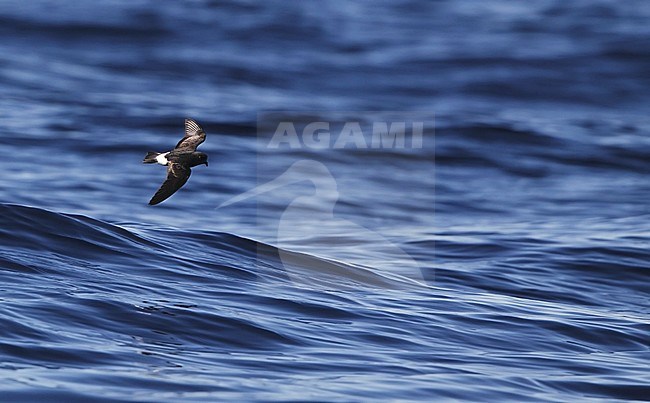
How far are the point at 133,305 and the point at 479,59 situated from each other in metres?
16.0

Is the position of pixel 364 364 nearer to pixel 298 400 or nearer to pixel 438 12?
pixel 298 400

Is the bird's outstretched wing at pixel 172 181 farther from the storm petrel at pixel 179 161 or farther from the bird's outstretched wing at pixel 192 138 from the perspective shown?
the bird's outstretched wing at pixel 192 138

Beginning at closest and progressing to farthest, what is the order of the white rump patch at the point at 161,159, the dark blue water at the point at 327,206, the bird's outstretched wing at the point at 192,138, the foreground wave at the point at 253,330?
the foreground wave at the point at 253,330 < the dark blue water at the point at 327,206 < the white rump patch at the point at 161,159 < the bird's outstretched wing at the point at 192,138

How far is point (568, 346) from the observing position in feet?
25.7

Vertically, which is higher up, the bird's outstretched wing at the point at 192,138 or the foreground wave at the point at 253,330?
the bird's outstretched wing at the point at 192,138

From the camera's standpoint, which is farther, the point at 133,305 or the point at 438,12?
the point at 438,12

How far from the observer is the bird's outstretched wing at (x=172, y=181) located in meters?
6.98

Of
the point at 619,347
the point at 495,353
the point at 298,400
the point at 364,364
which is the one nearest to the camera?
the point at 298,400

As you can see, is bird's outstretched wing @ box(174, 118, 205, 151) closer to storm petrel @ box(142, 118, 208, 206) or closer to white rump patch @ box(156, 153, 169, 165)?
storm petrel @ box(142, 118, 208, 206)

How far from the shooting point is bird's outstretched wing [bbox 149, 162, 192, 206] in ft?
22.9

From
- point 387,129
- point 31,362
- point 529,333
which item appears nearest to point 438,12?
point 387,129

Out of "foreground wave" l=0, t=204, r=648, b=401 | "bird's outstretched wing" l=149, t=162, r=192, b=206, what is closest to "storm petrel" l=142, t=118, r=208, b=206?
"bird's outstretched wing" l=149, t=162, r=192, b=206

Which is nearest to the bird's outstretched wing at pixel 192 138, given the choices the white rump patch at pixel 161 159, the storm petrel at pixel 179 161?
the storm petrel at pixel 179 161

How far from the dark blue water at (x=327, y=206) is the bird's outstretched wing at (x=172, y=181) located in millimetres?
844
